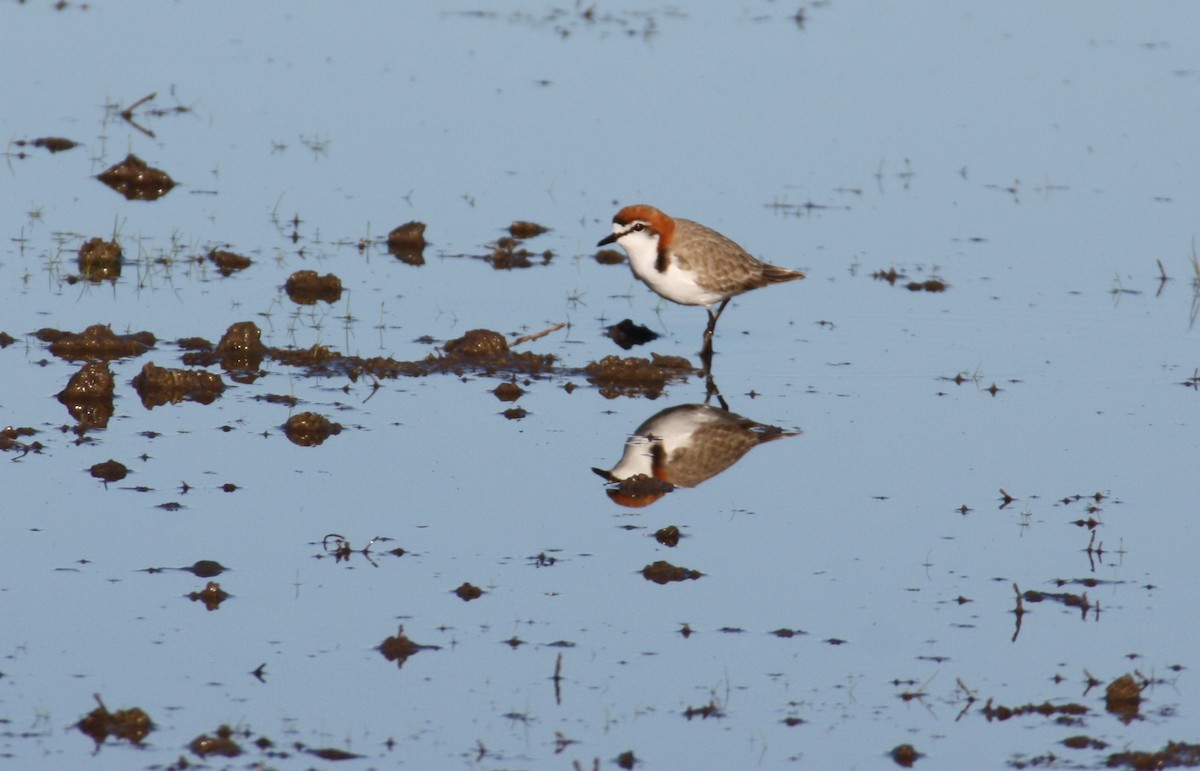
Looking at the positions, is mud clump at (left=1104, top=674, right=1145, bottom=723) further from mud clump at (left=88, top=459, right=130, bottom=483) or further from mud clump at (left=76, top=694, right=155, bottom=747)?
mud clump at (left=88, top=459, right=130, bottom=483)

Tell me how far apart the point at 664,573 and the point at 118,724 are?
9.67 feet

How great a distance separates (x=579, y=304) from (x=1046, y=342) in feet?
12.1

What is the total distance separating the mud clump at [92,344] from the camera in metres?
11.8

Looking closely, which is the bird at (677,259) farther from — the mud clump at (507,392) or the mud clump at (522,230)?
the mud clump at (522,230)

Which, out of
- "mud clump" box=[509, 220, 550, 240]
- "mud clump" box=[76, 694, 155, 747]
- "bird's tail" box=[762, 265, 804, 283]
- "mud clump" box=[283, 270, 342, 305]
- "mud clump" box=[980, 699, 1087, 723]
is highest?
"bird's tail" box=[762, 265, 804, 283]

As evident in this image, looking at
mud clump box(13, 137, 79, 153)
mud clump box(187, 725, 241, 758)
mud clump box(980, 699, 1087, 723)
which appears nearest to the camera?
mud clump box(187, 725, 241, 758)

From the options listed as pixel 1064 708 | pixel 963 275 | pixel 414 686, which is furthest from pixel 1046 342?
pixel 414 686

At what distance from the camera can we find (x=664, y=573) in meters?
8.73

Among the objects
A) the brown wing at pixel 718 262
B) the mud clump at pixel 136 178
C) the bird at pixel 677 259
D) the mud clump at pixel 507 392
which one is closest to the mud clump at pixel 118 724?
the mud clump at pixel 507 392

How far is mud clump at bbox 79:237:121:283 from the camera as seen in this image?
13.8m

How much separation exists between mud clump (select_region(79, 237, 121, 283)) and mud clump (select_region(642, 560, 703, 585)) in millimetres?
6690

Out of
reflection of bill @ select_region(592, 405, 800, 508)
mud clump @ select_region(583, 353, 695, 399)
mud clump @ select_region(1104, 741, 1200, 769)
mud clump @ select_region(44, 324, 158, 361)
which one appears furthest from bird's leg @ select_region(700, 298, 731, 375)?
mud clump @ select_region(1104, 741, 1200, 769)

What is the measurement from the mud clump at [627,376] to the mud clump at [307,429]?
7.13 feet

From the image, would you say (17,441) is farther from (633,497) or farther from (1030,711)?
(1030,711)
